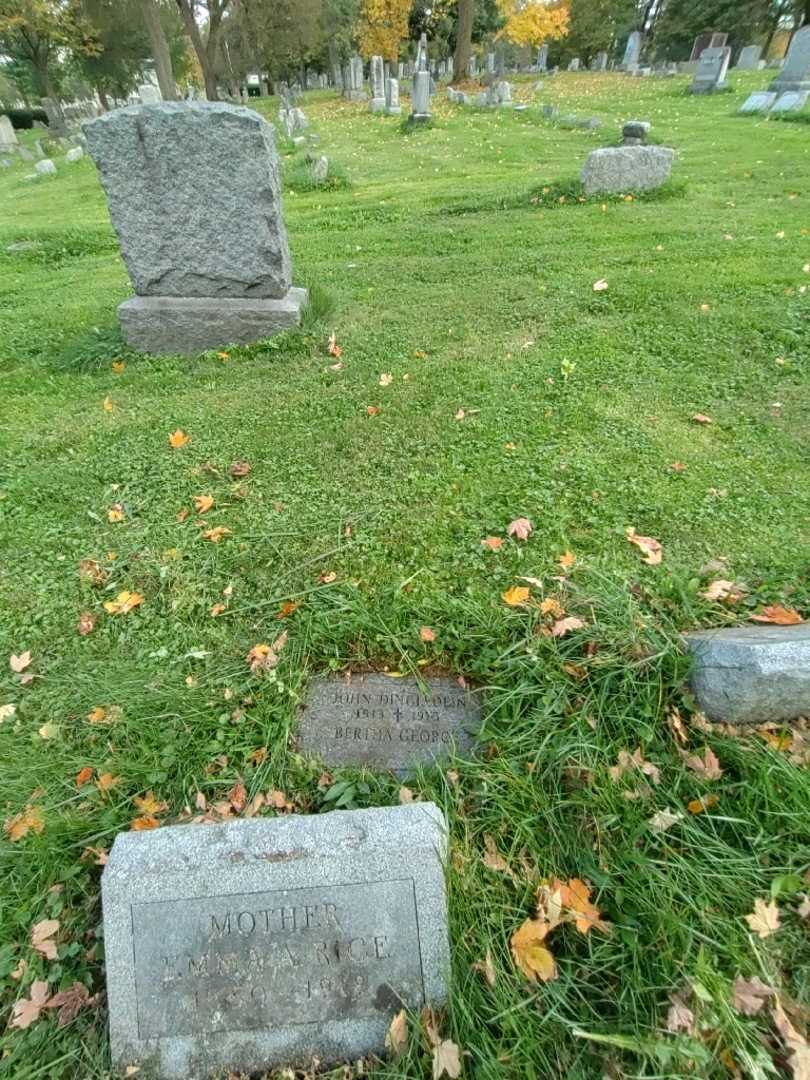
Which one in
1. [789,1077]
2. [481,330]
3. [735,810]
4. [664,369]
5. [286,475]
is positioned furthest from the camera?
[481,330]

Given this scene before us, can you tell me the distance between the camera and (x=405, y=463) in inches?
147

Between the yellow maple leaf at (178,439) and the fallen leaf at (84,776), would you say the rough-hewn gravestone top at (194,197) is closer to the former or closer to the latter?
the yellow maple leaf at (178,439)

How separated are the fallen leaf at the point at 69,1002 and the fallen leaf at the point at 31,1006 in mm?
23

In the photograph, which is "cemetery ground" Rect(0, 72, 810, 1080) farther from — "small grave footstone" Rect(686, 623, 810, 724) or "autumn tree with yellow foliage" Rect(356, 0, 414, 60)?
"autumn tree with yellow foliage" Rect(356, 0, 414, 60)

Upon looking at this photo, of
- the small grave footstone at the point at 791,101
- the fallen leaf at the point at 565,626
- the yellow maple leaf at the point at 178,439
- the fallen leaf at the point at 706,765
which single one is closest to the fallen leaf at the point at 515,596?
the fallen leaf at the point at 565,626

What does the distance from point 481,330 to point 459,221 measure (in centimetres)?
353

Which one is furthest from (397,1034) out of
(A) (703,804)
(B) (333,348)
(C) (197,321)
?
(C) (197,321)

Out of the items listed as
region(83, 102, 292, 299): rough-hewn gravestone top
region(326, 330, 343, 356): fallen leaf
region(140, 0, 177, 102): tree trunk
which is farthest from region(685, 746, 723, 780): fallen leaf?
region(140, 0, 177, 102): tree trunk

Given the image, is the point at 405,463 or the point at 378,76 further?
the point at 378,76

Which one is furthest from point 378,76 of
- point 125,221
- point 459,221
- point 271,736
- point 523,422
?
point 271,736

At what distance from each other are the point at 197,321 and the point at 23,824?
4085 mm

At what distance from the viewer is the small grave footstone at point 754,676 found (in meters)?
2.11

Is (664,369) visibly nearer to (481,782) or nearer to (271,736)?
(481,782)

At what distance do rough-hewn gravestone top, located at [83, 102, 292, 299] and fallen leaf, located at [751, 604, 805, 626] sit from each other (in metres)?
4.40
